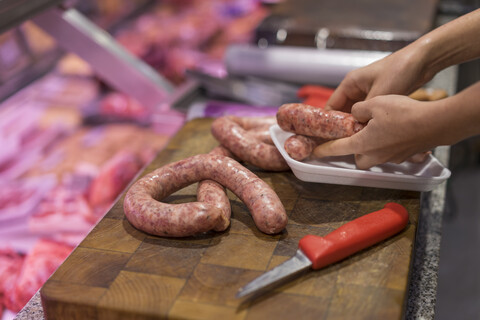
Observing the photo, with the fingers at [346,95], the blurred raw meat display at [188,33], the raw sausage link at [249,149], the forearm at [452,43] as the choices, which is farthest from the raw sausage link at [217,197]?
the blurred raw meat display at [188,33]

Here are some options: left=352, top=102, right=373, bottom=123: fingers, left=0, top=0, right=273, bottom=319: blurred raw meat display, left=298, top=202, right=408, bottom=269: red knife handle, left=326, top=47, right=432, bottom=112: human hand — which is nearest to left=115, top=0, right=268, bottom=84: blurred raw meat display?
left=0, top=0, right=273, bottom=319: blurred raw meat display

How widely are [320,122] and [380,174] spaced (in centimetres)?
36

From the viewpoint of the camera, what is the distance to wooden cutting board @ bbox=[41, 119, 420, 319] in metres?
1.78

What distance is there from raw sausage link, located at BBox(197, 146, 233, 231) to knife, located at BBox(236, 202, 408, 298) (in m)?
0.34

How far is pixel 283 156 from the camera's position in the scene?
8.24 feet

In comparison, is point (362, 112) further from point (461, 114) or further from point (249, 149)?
point (249, 149)

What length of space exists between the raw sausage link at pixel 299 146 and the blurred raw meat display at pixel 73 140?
1009mm

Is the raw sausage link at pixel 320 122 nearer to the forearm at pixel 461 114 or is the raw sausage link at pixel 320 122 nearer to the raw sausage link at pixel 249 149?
the raw sausage link at pixel 249 149

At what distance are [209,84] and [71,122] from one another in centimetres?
102

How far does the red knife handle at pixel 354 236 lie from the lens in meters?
1.93

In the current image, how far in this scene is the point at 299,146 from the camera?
Result: 8.04 ft

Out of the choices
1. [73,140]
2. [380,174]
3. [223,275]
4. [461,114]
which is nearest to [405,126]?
[461,114]

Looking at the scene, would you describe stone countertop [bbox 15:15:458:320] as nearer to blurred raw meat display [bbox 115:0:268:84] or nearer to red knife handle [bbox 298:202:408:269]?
red knife handle [bbox 298:202:408:269]

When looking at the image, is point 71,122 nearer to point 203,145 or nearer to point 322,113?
point 203,145
